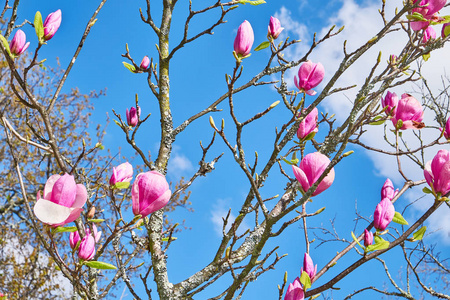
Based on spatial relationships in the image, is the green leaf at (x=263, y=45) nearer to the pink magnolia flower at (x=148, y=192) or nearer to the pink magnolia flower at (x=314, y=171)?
→ the pink magnolia flower at (x=314, y=171)

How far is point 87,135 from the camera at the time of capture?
6.84 metres

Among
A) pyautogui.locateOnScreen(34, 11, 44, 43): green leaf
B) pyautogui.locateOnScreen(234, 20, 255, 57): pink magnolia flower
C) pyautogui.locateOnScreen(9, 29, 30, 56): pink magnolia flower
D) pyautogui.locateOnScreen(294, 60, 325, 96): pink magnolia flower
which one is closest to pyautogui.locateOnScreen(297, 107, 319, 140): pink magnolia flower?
pyautogui.locateOnScreen(294, 60, 325, 96): pink magnolia flower

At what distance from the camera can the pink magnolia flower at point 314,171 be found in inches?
43.4

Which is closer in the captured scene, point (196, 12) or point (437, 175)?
point (437, 175)

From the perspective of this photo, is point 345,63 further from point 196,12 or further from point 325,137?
point 196,12

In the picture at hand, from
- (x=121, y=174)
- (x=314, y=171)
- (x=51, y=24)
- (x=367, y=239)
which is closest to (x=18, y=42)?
(x=51, y=24)

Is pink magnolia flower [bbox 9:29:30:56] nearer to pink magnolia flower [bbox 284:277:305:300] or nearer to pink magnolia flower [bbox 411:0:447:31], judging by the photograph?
pink magnolia flower [bbox 284:277:305:300]

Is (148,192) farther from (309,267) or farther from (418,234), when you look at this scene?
(418,234)

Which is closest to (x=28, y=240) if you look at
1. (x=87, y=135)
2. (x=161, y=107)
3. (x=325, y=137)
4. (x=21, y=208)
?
(x=21, y=208)

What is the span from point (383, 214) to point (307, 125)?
40cm

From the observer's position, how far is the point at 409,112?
5.71 ft

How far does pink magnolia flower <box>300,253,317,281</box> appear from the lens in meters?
1.40

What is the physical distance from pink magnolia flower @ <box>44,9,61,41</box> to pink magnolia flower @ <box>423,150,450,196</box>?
141cm

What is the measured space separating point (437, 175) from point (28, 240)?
6.21 meters
